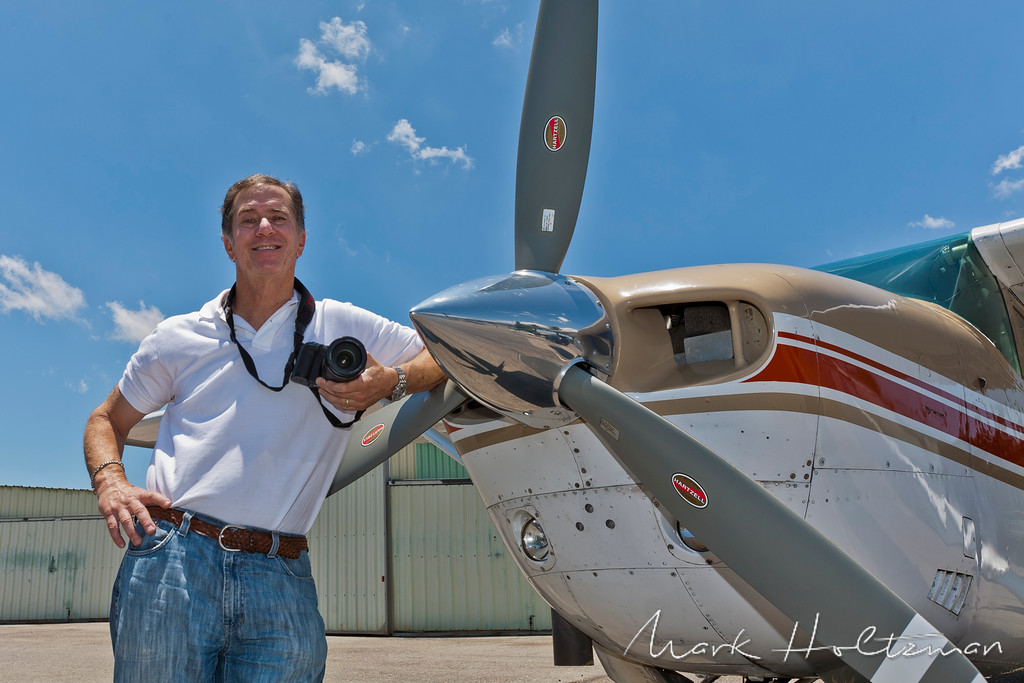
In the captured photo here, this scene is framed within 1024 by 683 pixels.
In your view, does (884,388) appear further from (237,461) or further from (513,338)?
(237,461)

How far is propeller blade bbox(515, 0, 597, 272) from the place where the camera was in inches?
120

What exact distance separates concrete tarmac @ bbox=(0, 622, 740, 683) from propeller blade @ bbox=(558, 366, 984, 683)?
5.60 meters

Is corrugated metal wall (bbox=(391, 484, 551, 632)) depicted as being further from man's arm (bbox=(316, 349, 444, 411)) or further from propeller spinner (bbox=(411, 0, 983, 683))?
man's arm (bbox=(316, 349, 444, 411))

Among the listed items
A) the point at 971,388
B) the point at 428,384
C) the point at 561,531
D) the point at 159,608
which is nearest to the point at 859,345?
the point at 971,388

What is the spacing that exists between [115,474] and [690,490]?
1.73m

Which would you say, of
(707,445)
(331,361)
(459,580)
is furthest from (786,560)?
(459,580)

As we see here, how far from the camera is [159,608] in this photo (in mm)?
2111

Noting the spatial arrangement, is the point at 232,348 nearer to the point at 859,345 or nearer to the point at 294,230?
the point at 294,230

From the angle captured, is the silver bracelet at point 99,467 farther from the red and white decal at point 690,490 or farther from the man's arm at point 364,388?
the red and white decal at point 690,490

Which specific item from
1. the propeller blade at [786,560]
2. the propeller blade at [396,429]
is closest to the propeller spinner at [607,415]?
the propeller blade at [786,560]

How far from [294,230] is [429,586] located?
46.7 feet

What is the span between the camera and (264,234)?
243 centimetres

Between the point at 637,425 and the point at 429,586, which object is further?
the point at 429,586

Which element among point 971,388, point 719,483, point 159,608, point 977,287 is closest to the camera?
point 159,608
